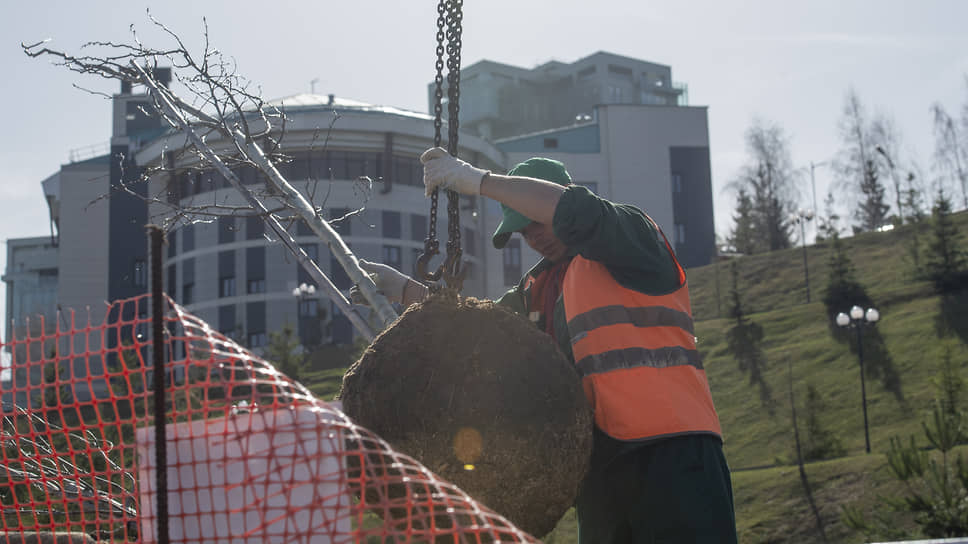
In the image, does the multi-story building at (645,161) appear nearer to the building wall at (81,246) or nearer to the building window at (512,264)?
the building window at (512,264)

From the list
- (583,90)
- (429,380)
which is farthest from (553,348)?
(583,90)

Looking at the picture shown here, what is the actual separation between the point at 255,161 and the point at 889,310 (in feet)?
125

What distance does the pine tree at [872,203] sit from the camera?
5853cm

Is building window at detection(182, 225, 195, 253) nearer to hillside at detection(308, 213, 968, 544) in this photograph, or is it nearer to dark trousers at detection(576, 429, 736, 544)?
hillside at detection(308, 213, 968, 544)

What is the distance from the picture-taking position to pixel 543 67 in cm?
8500

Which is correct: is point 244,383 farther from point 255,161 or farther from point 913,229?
point 913,229

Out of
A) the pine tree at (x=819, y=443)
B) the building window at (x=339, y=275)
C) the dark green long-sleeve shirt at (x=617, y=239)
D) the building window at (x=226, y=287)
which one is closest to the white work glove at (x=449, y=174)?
the dark green long-sleeve shirt at (x=617, y=239)

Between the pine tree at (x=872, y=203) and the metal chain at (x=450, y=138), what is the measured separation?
197ft

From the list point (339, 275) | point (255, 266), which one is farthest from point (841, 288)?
point (255, 266)

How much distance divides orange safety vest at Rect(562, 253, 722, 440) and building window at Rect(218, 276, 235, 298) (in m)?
45.0

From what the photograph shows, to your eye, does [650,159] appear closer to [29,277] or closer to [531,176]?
[29,277]

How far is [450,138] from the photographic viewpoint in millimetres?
3145

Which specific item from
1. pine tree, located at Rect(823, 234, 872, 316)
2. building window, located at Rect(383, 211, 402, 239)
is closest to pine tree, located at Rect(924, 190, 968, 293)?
pine tree, located at Rect(823, 234, 872, 316)

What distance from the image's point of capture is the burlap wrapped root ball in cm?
252
